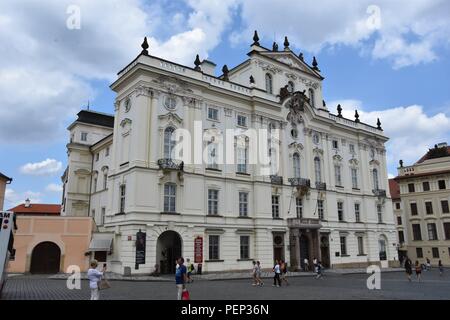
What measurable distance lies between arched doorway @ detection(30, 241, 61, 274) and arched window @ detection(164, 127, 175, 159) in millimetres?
13763

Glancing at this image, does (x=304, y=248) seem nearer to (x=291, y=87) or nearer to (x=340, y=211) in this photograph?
(x=340, y=211)

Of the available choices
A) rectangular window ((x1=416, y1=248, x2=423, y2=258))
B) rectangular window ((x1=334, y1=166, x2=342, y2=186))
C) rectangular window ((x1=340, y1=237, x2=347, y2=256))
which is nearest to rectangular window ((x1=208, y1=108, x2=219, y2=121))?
rectangular window ((x1=334, y1=166, x2=342, y2=186))

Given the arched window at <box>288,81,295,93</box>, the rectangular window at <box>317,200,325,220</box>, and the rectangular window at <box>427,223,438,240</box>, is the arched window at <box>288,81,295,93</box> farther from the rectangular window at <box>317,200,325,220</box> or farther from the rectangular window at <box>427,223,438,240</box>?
the rectangular window at <box>427,223,438,240</box>

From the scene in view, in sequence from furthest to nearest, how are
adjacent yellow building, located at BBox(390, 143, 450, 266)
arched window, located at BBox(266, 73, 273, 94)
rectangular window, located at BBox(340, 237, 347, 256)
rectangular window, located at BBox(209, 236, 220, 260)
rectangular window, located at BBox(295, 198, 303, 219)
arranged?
adjacent yellow building, located at BBox(390, 143, 450, 266)
rectangular window, located at BBox(340, 237, 347, 256)
arched window, located at BBox(266, 73, 273, 94)
rectangular window, located at BBox(295, 198, 303, 219)
rectangular window, located at BBox(209, 236, 220, 260)

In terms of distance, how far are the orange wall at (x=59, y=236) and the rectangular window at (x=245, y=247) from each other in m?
Answer: 14.8

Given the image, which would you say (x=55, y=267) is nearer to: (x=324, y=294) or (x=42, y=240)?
(x=42, y=240)

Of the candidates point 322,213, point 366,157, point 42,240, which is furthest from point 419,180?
point 42,240

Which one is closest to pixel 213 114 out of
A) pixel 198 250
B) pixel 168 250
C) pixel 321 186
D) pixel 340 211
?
pixel 198 250

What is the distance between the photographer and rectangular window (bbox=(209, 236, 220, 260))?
123ft

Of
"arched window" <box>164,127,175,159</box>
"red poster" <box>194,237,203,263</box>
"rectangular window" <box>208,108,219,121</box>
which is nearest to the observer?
"red poster" <box>194,237,203,263</box>

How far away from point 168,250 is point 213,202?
6267mm

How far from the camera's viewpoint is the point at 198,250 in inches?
1414

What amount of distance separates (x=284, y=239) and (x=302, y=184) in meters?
6.71

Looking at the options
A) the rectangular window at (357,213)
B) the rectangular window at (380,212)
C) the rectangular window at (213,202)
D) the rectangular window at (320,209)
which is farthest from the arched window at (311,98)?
the rectangular window at (213,202)
